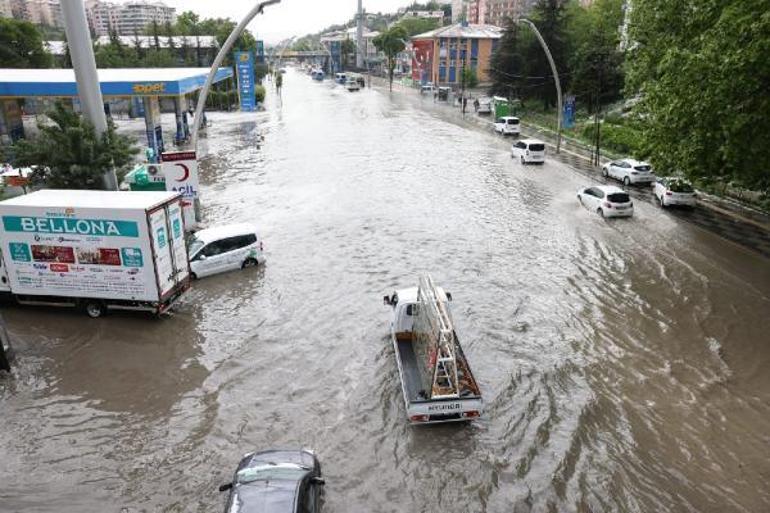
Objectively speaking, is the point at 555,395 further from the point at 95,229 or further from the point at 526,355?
the point at 95,229

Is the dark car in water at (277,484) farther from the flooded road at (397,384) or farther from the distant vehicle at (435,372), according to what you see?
the distant vehicle at (435,372)

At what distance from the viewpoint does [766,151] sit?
18.5m

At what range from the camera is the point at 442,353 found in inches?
480

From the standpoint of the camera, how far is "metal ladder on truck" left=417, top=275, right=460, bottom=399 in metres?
11.9

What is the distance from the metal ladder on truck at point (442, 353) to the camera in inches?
467

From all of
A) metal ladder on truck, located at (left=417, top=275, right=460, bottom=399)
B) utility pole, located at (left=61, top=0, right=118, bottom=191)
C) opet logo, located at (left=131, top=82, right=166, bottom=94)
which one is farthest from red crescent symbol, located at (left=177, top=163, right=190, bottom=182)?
opet logo, located at (left=131, top=82, right=166, bottom=94)

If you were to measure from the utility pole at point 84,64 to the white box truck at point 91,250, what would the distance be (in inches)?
244

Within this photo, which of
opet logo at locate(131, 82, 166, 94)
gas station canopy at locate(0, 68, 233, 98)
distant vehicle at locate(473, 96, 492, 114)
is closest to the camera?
gas station canopy at locate(0, 68, 233, 98)

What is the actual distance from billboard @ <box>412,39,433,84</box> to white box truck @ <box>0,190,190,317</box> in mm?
93574

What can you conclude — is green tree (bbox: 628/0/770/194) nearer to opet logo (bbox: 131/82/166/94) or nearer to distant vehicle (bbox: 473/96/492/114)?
opet logo (bbox: 131/82/166/94)

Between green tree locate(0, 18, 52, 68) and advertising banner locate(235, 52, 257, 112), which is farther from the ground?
green tree locate(0, 18, 52, 68)

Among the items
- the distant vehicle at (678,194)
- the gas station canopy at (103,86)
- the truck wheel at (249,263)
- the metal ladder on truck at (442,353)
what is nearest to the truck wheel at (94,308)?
the truck wheel at (249,263)

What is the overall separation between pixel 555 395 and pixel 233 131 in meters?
46.6

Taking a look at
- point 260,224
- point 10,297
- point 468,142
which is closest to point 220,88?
point 468,142
